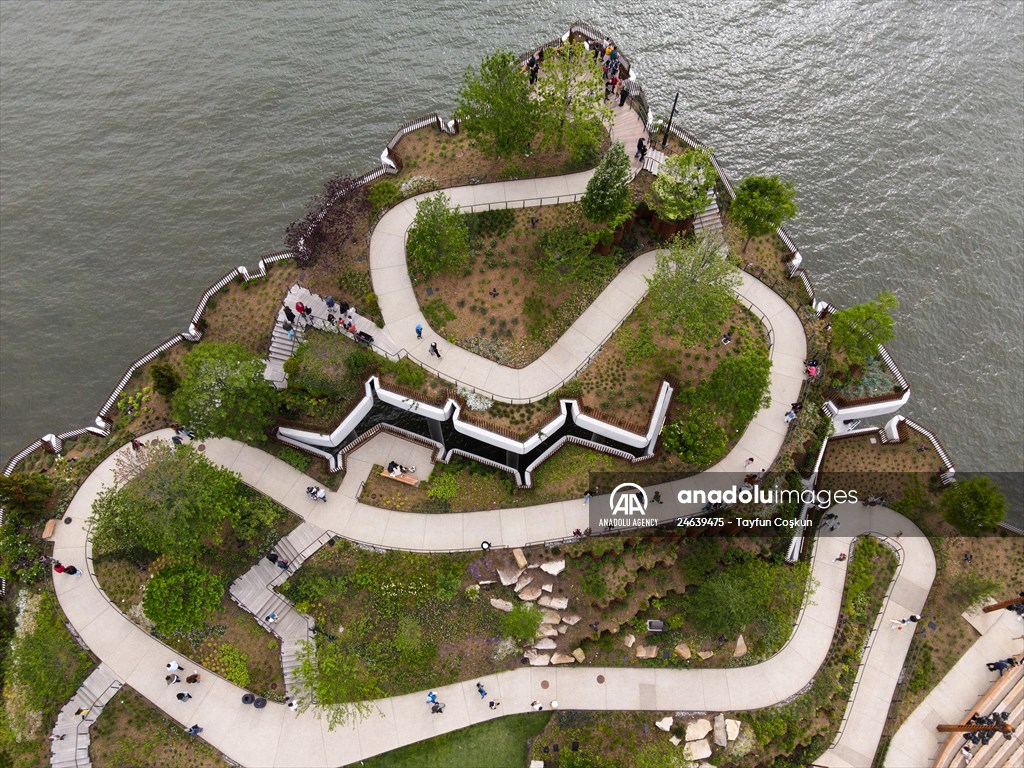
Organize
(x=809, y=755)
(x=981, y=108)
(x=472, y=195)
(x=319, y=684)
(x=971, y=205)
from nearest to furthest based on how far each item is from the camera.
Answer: (x=319, y=684)
(x=809, y=755)
(x=472, y=195)
(x=971, y=205)
(x=981, y=108)

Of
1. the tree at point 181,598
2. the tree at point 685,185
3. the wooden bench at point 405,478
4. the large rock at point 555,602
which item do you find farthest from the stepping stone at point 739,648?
the tree at point 181,598

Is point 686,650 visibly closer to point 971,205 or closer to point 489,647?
point 489,647

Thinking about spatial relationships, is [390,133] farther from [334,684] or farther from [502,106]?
[334,684]

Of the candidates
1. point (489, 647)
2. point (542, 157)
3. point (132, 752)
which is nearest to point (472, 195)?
point (542, 157)

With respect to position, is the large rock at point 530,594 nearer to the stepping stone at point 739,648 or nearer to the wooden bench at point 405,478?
the wooden bench at point 405,478

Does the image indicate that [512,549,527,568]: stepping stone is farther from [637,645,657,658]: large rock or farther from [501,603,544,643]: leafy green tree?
[637,645,657,658]: large rock

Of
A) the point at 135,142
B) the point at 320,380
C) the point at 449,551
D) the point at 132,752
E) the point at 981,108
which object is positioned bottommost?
the point at 132,752
